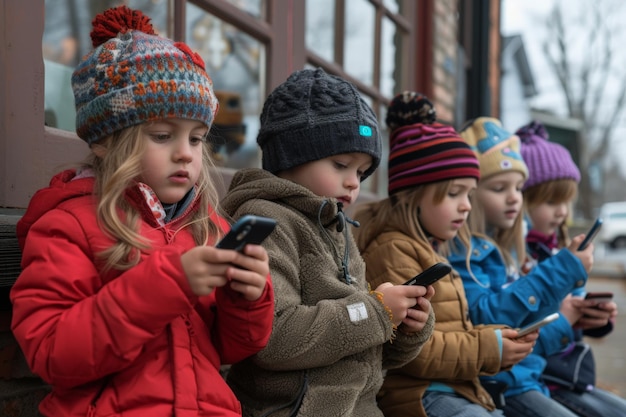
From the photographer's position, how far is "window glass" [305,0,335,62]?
12.0 feet

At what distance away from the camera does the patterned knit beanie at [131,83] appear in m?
1.51

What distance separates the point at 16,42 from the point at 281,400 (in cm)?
114

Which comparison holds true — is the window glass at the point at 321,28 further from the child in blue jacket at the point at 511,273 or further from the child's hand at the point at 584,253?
the child's hand at the point at 584,253

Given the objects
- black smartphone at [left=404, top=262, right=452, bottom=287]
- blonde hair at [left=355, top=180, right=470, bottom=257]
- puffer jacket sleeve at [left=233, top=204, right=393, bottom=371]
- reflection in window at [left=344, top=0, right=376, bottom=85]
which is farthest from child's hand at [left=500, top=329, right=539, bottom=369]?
reflection in window at [left=344, top=0, right=376, bottom=85]

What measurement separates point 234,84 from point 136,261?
2090mm

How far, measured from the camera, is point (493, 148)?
3018 mm

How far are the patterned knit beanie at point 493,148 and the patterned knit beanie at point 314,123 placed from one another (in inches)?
40.7

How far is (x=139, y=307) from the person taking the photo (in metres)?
1.29

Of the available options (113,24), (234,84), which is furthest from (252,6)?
(113,24)

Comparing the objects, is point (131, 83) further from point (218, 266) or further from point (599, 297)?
point (599, 297)

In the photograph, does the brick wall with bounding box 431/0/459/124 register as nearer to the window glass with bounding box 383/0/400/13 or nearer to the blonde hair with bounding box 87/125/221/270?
the window glass with bounding box 383/0/400/13

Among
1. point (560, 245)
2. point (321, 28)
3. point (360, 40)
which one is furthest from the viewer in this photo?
point (360, 40)

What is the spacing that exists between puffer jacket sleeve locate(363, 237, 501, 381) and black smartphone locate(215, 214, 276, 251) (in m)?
1.06

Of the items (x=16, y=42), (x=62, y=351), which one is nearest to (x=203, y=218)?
(x=62, y=351)
